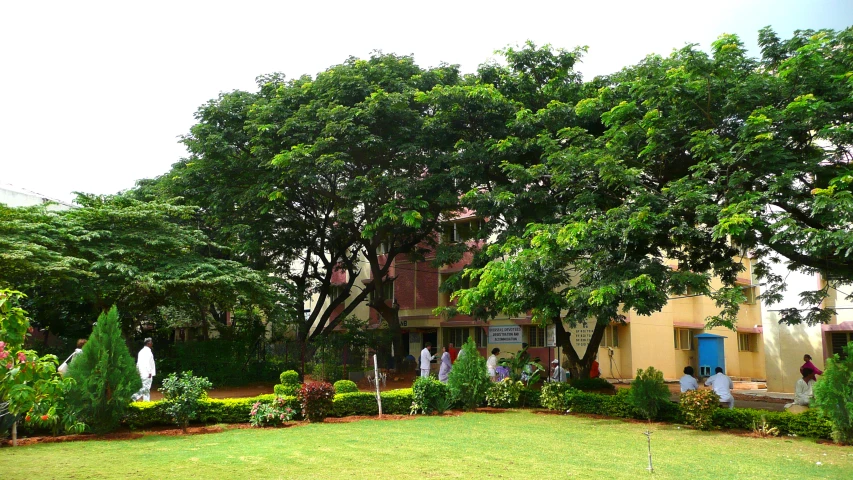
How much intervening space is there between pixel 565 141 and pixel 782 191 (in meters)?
6.16

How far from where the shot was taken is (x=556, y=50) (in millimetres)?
20000

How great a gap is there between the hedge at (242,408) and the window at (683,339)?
65.7ft

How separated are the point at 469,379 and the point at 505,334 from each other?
5498 millimetres

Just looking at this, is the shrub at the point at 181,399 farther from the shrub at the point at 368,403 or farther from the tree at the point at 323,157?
the tree at the point at 323,157

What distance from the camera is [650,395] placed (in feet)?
49.5

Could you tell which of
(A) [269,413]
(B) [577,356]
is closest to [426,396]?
(A) [269,413]

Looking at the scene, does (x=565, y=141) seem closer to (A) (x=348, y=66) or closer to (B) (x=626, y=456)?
(A) (x=348, y=66)

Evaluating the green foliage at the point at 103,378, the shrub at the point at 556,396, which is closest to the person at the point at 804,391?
the shrub at the point at 556,396

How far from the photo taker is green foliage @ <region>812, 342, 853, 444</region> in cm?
1187

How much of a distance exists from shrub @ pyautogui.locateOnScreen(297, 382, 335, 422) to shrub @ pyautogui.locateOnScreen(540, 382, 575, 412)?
591 cm

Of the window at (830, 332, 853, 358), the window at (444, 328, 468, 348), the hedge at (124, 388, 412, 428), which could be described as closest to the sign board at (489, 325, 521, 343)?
the hedge at (124, 388, 412, 428)

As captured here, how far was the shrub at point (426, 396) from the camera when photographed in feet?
53.9

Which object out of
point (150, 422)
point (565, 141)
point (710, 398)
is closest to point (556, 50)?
point (565, 141)

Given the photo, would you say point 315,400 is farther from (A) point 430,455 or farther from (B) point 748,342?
(B) point 748,342
